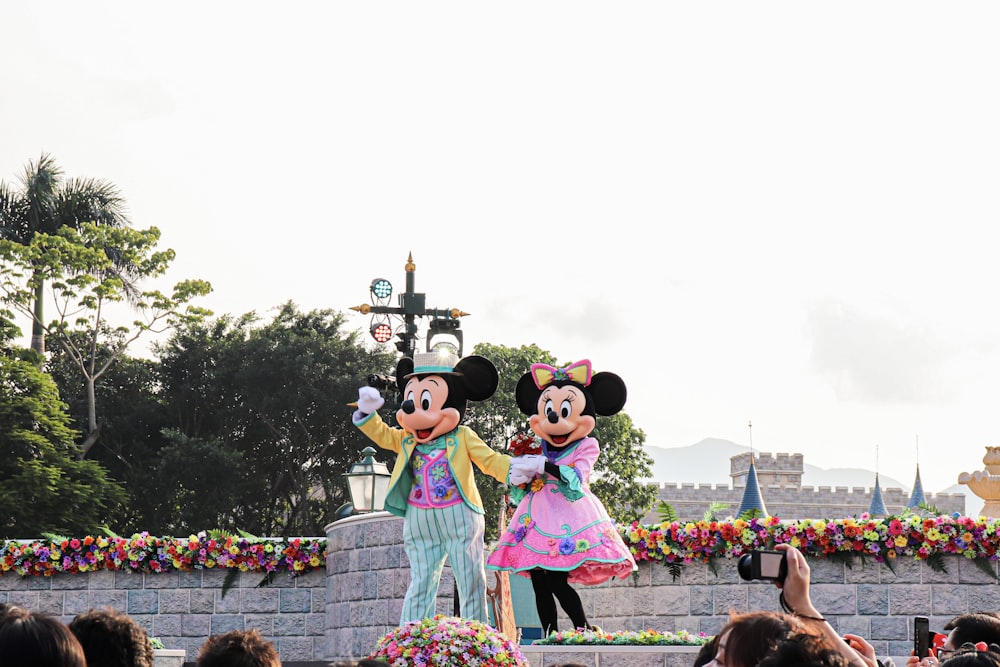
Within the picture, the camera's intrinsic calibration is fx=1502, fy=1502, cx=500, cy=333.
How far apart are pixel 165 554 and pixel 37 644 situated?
12132 mm

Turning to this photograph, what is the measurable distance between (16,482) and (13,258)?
17.3 feet

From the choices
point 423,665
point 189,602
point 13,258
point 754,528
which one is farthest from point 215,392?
point 423,665

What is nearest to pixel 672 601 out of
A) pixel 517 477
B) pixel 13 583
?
pixel 517 477

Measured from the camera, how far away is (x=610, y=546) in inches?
444

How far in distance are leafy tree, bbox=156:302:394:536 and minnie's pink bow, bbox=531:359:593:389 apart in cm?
2491

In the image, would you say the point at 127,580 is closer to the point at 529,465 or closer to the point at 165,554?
the point at 165,554

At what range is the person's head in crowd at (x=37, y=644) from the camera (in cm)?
395

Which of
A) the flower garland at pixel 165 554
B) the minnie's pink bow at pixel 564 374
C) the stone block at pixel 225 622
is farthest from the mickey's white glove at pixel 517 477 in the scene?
the stone block at pixel 225 622

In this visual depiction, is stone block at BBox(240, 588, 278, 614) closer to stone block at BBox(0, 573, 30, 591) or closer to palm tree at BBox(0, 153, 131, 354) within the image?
stone block at BBox(0, 573, 30, 591)

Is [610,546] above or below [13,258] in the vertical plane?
below

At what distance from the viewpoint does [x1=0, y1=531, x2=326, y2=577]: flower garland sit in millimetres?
15367

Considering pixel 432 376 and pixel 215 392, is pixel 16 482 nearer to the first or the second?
pixel 215 392

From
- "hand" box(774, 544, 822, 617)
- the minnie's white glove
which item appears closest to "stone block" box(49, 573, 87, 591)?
the minnie's white glove

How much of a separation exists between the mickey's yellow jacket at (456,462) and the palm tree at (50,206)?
80.1 ft
